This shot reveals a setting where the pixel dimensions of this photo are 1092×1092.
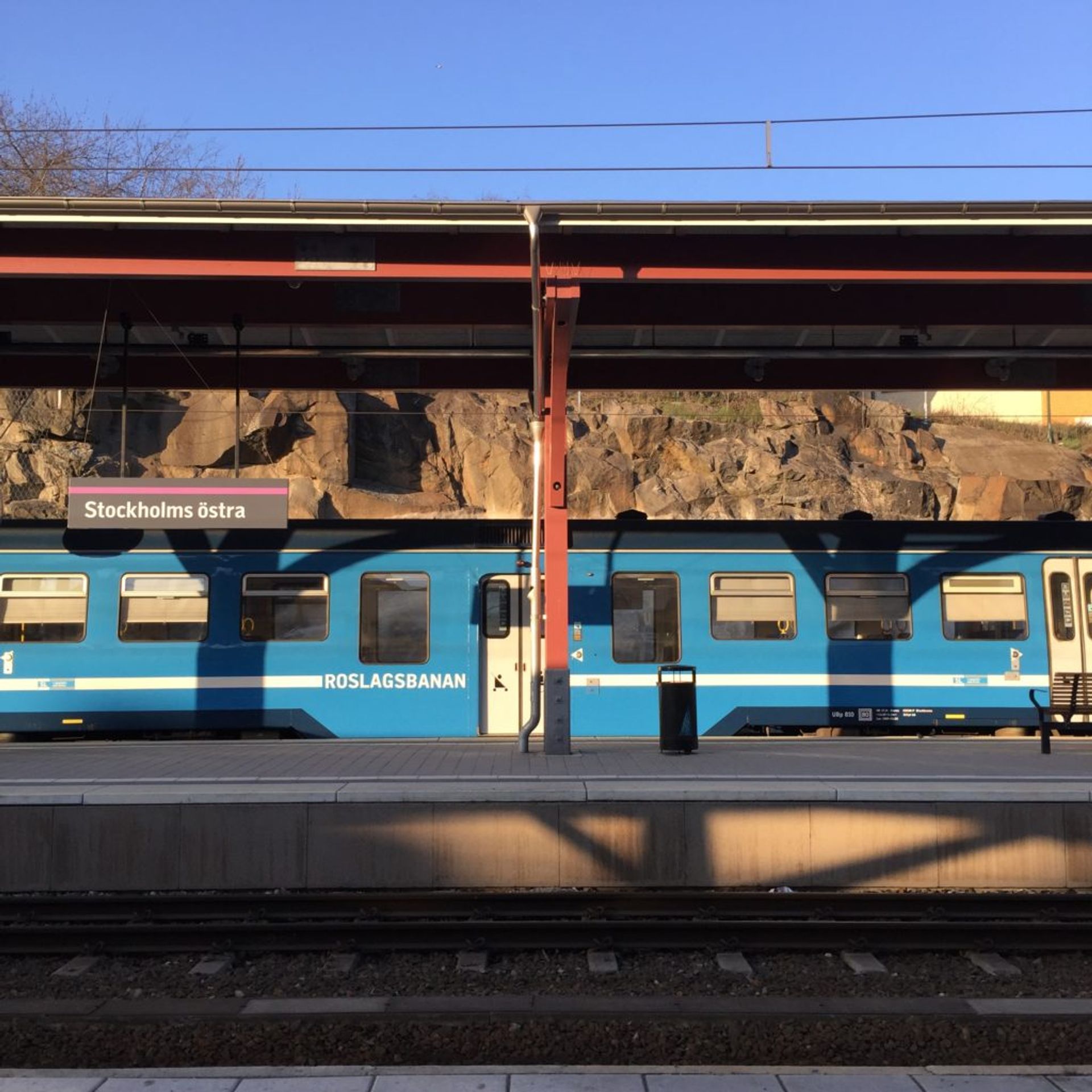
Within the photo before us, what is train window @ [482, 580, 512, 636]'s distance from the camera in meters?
15.3

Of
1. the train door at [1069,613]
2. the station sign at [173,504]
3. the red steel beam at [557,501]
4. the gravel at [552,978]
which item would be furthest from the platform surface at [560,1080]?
the train door at [1069,613]

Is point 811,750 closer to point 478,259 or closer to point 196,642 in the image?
point 478,259

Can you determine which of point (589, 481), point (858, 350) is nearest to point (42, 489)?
point (589, 481)

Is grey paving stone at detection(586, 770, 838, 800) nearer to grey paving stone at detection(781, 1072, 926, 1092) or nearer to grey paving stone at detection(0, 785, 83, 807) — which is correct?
grey paving stone at detection(781, 1072, 926, 1092)

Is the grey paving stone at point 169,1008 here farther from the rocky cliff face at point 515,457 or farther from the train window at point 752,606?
the rocky cliff face at point 515,457

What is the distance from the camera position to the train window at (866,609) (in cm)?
1542

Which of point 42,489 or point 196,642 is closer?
point 196,642

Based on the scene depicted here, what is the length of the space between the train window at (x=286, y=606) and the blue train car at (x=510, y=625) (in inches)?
1.0

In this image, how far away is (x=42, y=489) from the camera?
34.0 m

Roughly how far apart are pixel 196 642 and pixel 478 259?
647cm

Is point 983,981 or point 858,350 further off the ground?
point 858,350

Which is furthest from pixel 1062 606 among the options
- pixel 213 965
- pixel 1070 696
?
pixel 213 965

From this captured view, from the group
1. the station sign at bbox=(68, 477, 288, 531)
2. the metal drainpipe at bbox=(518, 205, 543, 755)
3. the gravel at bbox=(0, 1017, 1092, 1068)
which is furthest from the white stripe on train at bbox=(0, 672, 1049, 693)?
the gravel at bbox=(0, 1017, 1092, 1068)

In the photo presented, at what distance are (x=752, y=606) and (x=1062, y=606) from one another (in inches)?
173
